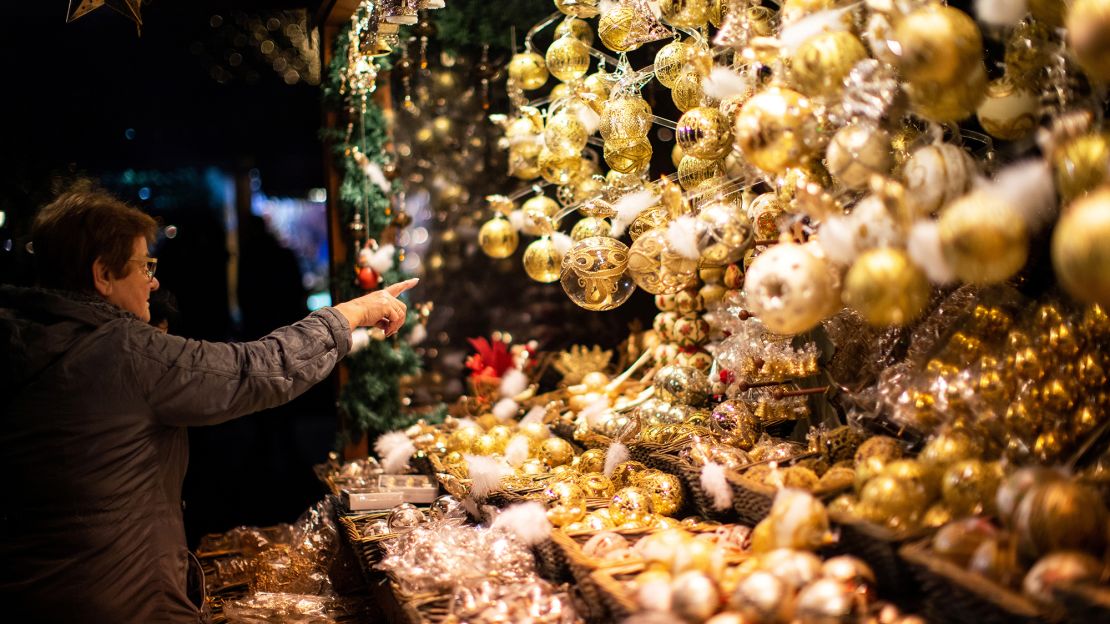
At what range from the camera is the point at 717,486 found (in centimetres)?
205

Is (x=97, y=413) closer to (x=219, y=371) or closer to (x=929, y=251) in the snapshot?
(x=219, y=371)

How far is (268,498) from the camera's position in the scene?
5.50 metres

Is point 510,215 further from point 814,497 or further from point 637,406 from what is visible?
point 814,497

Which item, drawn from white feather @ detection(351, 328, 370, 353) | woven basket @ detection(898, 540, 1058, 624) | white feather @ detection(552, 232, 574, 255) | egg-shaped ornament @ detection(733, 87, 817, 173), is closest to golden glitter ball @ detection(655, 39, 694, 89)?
white feather @ detection(552, 232, 574, 255)

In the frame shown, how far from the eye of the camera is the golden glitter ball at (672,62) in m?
2.55

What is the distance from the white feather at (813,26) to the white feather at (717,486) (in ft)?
3.13

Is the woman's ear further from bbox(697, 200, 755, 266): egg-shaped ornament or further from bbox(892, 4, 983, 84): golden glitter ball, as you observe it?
bbox(892, 4, 983, 84): golden glitter ball

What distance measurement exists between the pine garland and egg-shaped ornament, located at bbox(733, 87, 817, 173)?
262 centimetres

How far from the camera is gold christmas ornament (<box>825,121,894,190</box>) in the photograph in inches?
66.2

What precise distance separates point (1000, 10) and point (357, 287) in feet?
A: 10.1

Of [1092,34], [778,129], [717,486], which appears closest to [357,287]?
[717,486]

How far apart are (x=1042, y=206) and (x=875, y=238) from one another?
0.27m

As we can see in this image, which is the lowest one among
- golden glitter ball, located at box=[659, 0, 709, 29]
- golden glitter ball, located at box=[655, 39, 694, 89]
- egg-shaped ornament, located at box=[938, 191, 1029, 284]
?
egg-shaped ornament, located at box=[938, 191, 1029, 284]

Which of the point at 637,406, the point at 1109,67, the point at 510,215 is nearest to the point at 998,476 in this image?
the point at 1109,67
